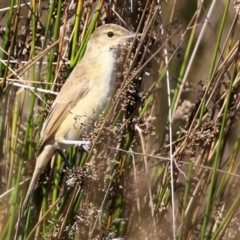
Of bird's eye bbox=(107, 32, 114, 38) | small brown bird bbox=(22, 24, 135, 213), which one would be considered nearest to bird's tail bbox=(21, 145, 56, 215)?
small brown bird bbox=(22, 24, 135, 213)

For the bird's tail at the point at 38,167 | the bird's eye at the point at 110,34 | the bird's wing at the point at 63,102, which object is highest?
the bird's eye at the point at 110,34

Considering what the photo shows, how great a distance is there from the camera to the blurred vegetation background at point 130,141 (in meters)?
3.08

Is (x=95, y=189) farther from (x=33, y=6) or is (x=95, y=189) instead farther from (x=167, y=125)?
(x=33, y=6)

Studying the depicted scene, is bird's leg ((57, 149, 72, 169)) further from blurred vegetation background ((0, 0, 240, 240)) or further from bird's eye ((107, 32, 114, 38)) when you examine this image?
bird's eye ((107, 32, 114, 38))

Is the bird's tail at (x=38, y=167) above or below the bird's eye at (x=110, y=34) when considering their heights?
below

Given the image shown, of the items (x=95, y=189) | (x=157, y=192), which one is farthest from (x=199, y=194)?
(x=95, y=189)

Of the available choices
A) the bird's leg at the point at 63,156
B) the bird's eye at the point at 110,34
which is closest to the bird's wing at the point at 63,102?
the bird's leg at the point at 63,156

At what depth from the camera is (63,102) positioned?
3.29 meters

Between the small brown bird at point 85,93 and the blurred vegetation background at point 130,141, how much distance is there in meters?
0.07

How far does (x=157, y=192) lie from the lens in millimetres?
3346

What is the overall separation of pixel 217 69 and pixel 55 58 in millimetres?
936

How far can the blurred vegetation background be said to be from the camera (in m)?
3.08

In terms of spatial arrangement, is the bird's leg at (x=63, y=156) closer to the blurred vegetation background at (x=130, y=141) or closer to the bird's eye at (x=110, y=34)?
the blurred vegetation background at (x=130, y=141)

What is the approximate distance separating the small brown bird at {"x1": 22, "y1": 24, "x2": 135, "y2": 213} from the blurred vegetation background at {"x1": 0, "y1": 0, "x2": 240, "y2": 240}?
0.07 meters
